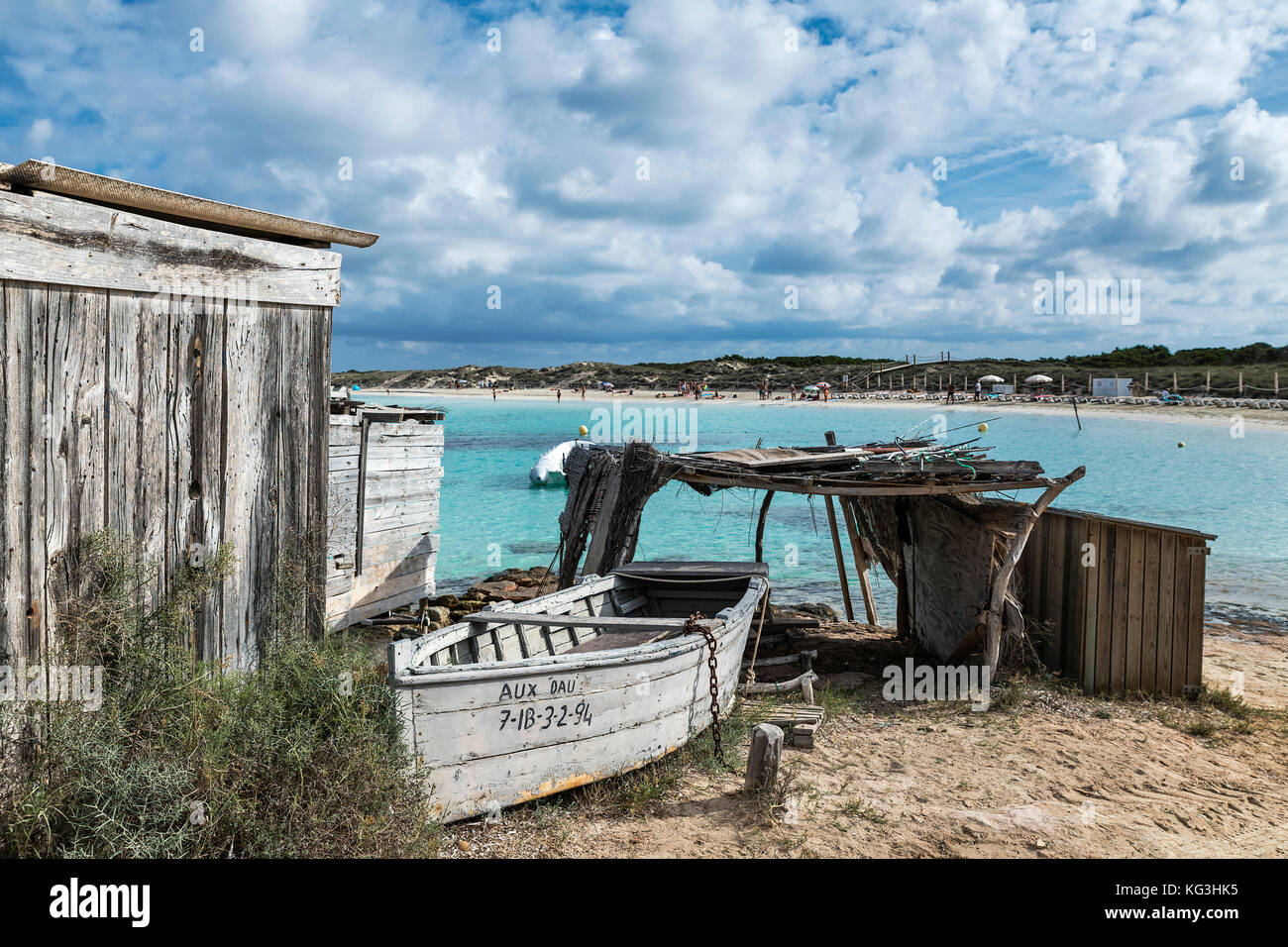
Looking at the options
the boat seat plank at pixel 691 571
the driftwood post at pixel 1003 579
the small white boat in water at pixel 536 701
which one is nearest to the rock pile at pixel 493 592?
the boat seat plank at pixel 691 571

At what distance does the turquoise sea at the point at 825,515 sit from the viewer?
18516mm

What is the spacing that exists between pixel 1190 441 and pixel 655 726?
155 ft

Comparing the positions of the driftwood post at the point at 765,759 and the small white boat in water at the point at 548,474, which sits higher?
the small white boat in water at the point at 548,474

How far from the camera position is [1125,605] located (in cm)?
886

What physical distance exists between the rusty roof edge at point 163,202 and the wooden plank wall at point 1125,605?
775cm

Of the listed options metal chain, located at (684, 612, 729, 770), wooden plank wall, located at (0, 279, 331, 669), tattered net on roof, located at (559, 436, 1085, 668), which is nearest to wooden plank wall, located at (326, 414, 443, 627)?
tattered net on roof, located at (559, 436, 1085, 668)

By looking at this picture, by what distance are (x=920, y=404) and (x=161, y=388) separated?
6979 cm

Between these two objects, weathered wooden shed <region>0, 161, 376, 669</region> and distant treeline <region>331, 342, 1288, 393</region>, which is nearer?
weathered wooden shed <region>0, 161, 376, 669</region>

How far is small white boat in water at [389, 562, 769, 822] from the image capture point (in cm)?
531

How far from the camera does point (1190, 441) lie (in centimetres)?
4397

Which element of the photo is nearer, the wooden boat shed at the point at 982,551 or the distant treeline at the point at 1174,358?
the wooden boat shed at the point at 982,551

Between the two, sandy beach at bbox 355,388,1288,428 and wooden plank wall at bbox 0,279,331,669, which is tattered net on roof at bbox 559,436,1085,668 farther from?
sandy beach at bbox 355,388,1288,428

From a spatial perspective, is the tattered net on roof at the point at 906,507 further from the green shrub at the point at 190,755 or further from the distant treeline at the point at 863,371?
the distant treeline at the point at 863,371

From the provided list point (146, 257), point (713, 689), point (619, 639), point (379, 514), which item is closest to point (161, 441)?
point (146, 257)
